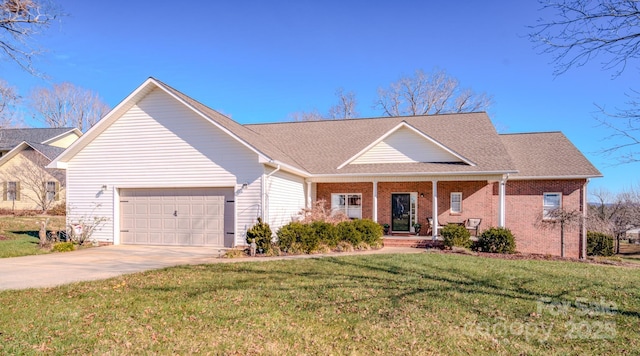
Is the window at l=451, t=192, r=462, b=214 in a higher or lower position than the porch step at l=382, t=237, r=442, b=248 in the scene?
higher

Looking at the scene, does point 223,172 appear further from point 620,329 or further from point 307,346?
point 620,329

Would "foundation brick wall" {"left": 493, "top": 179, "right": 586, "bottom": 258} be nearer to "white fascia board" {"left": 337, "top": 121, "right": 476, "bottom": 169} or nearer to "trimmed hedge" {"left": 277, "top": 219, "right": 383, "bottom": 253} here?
"white fascia board" {"left": 337, "top": 121, "right": 476, "bottom": 169}

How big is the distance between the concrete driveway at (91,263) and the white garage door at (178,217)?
518mm

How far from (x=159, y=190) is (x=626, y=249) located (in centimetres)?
2875

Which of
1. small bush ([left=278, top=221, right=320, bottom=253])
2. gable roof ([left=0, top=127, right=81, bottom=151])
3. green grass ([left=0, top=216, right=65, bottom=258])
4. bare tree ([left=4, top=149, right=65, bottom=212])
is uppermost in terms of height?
gable roof ([left=0, top=127, right=81, bottom=151])

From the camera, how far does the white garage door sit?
13.3 meters

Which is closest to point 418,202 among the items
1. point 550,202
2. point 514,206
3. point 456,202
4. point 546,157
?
point 456,202

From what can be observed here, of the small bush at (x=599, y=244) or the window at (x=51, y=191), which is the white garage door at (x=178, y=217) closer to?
the small bush at (x=599, y=244)

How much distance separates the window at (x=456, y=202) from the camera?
1703 cm

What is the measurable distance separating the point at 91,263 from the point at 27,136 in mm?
28663

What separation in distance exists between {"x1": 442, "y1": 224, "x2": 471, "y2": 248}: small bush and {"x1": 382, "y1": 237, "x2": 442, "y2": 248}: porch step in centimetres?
83

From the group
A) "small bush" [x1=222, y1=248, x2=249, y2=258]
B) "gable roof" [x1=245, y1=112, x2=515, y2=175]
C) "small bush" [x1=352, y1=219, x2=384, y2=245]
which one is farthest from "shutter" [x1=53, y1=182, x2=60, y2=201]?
"small bush" [x1=352, y1=219, x2=384, y2=245]

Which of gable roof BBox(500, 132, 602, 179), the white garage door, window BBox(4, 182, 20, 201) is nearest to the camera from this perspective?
the white garage door

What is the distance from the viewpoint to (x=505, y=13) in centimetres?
798
